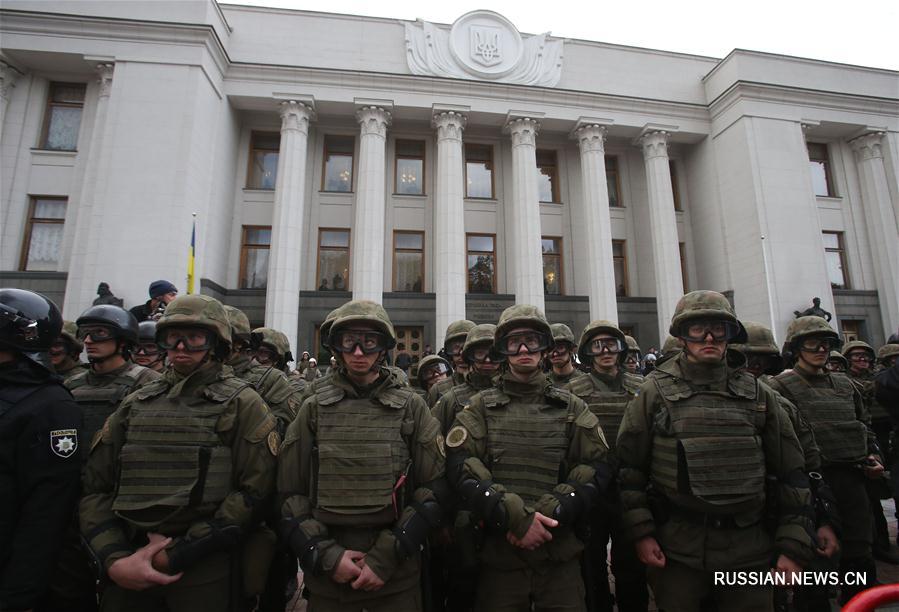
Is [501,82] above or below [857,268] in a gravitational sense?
above

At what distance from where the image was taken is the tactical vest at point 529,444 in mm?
2918

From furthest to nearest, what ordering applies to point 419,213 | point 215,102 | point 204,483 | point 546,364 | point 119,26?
1. point 419,213
2. point 215,102
3. point 119,26
4. point 546,364
5. point 204,483

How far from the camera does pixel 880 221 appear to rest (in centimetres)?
2041

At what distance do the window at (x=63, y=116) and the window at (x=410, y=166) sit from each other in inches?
468

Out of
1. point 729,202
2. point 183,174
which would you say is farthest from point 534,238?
point 183,174

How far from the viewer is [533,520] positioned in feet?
8.63

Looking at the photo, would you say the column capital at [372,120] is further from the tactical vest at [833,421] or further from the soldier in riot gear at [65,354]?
the tactical vest at [833,421]

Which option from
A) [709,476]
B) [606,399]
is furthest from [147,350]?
[709,476]

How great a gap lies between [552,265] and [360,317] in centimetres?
1816

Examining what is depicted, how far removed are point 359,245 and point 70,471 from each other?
15303 millimetres

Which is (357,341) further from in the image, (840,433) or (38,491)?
(840,433)

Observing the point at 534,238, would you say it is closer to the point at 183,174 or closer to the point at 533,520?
the point at 183,174

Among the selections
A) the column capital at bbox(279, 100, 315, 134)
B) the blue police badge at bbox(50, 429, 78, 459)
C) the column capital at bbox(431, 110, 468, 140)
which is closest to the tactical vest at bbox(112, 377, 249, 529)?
the blue police badge at bbox(50, 429, 78, 459)

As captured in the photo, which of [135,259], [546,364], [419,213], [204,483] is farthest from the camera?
[419,213]
